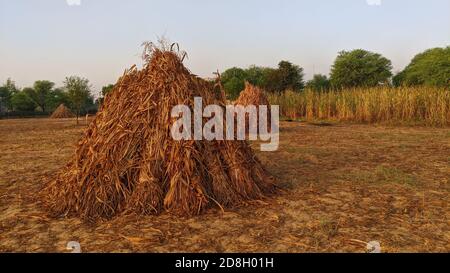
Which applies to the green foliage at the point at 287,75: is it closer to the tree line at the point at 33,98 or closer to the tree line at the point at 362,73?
the tree line at the point at 362,73

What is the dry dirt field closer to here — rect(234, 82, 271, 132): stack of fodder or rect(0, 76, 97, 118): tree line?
rect(234, 82, 271, 132): stack of fodder

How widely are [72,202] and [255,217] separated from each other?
92.1 inches

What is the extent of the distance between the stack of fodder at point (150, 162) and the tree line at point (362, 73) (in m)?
42.0

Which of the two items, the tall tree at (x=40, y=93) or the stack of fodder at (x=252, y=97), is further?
the tall tree at (x=40, y=93)

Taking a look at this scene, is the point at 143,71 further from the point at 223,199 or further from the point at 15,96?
the point at 15,96

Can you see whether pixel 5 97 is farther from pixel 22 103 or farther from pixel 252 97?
Result: pixel 252 97

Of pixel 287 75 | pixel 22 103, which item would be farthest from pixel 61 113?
pixel 287 75

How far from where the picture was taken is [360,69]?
63.0m

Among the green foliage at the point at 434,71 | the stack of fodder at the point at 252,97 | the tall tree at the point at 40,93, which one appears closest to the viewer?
the stack of fodder at the point at 252,97

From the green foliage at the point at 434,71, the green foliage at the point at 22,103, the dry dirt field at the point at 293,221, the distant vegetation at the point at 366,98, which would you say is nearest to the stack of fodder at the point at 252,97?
the distant vegetation at the point at 366,98

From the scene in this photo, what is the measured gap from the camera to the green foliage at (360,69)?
6234 cm

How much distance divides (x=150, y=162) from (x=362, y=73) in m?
63.9

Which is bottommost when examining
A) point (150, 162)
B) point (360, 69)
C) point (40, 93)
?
point (150, 162)

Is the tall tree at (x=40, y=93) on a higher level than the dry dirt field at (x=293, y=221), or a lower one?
higher
